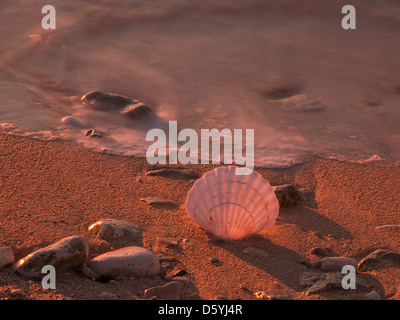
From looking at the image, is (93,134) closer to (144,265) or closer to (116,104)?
(116,104)

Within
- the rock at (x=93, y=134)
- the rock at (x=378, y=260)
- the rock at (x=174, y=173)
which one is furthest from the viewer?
the rock at (x=93, y=134)

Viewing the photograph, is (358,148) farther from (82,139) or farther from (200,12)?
(200,12)

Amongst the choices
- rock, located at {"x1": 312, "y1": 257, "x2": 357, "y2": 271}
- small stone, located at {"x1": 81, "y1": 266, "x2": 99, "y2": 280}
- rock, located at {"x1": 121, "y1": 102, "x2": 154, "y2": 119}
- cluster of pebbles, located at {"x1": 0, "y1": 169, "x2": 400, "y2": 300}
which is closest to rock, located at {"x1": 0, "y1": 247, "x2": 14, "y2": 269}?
cluster of pebbles, located at {"x1": 0, "y1": 169, "x2": 400, "y2": 300}

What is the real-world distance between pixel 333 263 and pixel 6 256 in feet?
4.53

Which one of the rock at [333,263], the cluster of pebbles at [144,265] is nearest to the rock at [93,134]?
the cluster of pebbles at [144,265]

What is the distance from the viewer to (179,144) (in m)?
3.67

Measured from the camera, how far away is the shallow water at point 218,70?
3.87m

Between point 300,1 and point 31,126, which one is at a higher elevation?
point 300,1

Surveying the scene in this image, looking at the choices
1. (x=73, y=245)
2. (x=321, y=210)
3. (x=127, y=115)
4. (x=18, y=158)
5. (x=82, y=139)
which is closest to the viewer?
(x=73, y=245)

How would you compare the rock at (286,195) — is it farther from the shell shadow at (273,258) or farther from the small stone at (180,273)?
the small stone at (180,273)

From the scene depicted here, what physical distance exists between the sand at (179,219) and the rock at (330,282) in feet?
0.05

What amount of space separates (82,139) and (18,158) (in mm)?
479

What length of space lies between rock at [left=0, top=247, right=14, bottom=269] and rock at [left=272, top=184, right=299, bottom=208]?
1.37 m

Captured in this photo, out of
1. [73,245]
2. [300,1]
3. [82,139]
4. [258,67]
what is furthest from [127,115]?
[300,1]
